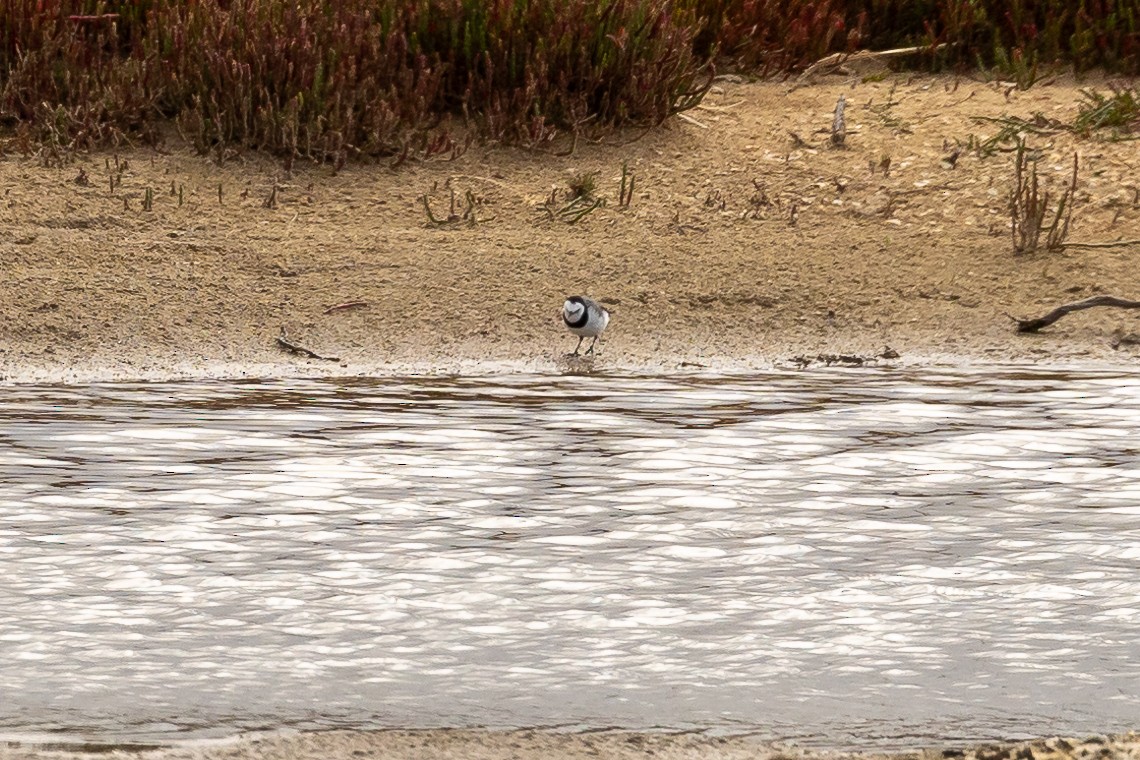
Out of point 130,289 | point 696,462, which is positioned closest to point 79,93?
point 130,289

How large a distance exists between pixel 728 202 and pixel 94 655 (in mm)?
6584

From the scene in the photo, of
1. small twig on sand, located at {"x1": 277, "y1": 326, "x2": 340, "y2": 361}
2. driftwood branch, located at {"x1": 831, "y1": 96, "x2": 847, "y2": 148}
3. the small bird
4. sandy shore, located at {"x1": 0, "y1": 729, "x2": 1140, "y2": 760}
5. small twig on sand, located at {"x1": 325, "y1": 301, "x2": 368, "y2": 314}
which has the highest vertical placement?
driftwood branch, located at {"x1": 831, "y1": 96, "x2": 847, "y2": 148}

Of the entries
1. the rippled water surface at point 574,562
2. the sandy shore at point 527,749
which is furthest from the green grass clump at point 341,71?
the sandy shore at point 527,749

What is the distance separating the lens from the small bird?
25.3 feet

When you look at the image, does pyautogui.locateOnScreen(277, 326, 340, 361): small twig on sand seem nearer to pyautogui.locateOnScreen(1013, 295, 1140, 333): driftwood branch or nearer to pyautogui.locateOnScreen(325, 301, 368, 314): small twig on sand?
pyautogui.locateOnScreen(325, 301, 368, 314): small twig on sand

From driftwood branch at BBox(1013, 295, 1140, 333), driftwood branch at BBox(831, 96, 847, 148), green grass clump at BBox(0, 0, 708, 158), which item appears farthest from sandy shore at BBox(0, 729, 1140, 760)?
driftwood branch at BBox(831, 96, 847, 148)

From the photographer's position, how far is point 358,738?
3.19 m

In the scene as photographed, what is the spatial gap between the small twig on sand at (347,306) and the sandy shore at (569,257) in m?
0.01

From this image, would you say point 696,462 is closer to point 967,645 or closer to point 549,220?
point 967,645

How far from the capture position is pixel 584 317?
7715 mm

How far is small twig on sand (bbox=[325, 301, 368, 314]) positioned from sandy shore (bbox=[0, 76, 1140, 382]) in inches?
0.5

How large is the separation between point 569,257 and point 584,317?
1.36 m

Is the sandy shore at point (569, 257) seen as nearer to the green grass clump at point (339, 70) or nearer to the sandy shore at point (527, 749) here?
the green grass clump at point (339, 70)

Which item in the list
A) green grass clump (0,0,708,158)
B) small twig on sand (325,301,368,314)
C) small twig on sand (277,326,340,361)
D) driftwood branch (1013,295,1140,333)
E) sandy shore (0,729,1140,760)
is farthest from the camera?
green grass clump (0,0,708,158)
